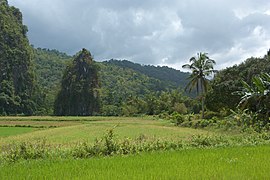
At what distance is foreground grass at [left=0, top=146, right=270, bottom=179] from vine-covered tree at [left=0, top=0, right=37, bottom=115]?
6621 cm

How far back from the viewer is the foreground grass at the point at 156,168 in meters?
6.87

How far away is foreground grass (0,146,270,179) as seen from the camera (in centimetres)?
687

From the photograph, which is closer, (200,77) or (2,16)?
(200,77)

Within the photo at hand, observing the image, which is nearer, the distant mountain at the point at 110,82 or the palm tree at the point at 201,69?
the palm tree at the point at 201,69

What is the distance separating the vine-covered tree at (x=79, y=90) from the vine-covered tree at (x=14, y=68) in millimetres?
6908

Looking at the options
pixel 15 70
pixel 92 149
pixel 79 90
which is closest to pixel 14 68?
pixel 15 70

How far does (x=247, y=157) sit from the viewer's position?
30.2 ft

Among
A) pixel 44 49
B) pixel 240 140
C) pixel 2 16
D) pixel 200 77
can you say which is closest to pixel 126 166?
pixel 240 140

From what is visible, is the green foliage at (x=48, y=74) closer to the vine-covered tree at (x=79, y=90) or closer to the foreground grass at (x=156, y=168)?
the vine-covered tree at (x=79, y=90)

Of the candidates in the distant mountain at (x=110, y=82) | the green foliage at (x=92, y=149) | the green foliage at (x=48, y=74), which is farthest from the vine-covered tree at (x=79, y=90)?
the green foliage at (x=92, y=149)

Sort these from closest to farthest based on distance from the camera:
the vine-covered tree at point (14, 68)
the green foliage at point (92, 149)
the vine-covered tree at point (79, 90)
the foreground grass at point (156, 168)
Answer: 1. the foreground grass at point (156, 168)
2. the green foliage at point (92, 149)
3. the vine-covered tree at point (14, 68)
4. the vine-covered tree at point (79, 90)

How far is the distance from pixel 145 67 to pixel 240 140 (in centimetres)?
12950

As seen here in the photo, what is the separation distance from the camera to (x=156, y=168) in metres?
7.77

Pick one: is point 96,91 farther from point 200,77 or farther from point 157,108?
point 200,77
